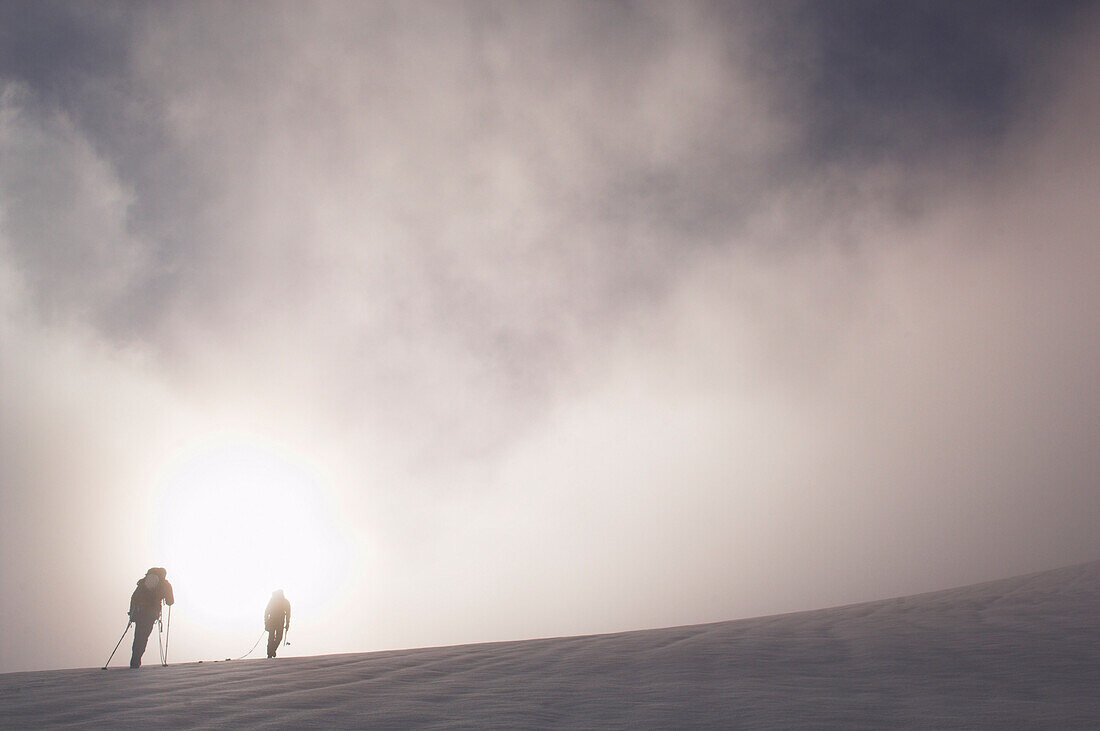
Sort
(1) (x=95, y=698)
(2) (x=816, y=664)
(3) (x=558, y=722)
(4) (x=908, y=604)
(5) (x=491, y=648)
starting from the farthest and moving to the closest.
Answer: (4) (x=908, y=604)
(5) (x=491, y=648)
(2) (x=816, y=664)
(1) (x=95, y=698)
(3) (x=558, y=722)

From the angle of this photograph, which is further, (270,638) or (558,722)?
(270,638)

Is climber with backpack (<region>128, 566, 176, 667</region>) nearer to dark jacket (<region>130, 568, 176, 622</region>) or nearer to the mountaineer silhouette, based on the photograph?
dark jacket (<region>130, 568, 176, 622</region>)

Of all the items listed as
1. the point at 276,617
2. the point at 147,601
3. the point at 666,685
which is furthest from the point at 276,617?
the point at 666,685

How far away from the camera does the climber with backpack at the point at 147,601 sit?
10945 millimetres

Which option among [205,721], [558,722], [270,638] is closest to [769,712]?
[558,722]

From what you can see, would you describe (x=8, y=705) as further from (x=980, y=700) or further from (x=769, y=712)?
(x=980, y=700)

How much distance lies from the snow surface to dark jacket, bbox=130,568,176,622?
2.44 m

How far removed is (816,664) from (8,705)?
769 cm

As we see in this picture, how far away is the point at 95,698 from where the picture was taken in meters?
5.98

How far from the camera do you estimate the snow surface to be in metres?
4.66

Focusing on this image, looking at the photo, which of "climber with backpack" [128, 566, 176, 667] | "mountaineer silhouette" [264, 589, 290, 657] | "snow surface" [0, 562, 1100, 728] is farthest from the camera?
"mountaineer silhouette" [264, 589, 290, 657]

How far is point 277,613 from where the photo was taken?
46.3 ft

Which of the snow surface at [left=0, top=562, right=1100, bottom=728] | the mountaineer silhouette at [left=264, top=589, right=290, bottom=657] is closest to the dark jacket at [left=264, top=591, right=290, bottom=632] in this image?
the mountaineer silhouette at [left=264, top=589, right=290, bottom=657]

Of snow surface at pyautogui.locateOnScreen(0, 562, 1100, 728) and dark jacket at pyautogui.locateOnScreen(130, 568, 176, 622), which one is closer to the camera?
snow surface at pyautogui.locateOnScreen(0, 562, 1100, 728)
